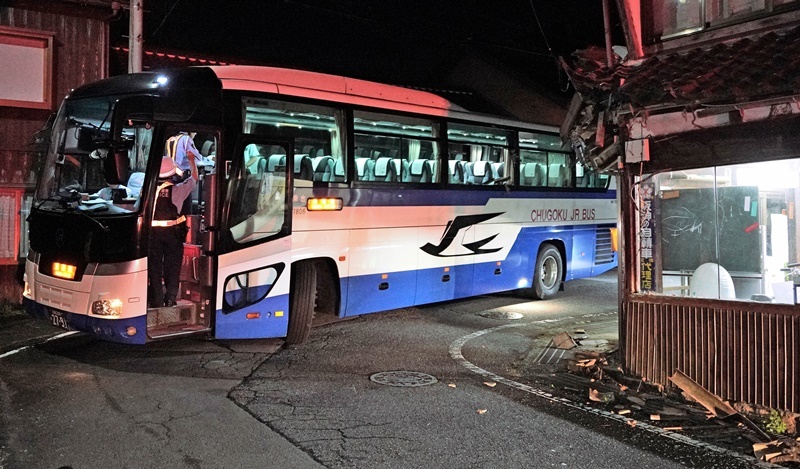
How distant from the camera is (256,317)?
27.1 feet

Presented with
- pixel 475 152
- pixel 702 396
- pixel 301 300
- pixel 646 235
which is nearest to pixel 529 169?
pixel 475 152

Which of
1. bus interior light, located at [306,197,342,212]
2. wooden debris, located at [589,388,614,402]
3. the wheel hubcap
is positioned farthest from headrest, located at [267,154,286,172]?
the wheel hubcap

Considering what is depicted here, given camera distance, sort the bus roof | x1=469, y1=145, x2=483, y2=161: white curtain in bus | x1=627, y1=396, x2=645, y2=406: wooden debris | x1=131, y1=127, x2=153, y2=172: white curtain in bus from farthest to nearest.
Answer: x1=469, y1=145, x2=483, y2=161: white curtain in bus, the bus roof, x1=131, y1=127, x2=153, y2=172: white curtain in bus, x1=627, y1=396, x2=645, y2=406: wooden debris

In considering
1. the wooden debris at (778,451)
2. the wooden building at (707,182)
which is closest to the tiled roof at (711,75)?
the wooden building at (707,182)

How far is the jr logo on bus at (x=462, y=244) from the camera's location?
35.8 ft

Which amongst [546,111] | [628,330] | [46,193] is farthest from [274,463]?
[546,111]

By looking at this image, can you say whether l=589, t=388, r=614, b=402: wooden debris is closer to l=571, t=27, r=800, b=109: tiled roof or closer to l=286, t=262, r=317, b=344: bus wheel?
l=571, t=27, r=800, b=109: tiled roof

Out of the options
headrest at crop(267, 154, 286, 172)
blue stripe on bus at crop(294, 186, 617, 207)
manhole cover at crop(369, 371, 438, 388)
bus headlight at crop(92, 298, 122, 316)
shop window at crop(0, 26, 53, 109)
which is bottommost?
manhole cover at crop(369, 371, 438, 388)

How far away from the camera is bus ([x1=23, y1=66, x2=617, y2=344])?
7.18 m

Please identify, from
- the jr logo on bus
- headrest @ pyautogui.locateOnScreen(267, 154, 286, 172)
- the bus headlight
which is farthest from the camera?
the jr logo on bus

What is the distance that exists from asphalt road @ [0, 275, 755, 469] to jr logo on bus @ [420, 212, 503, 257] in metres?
1.75

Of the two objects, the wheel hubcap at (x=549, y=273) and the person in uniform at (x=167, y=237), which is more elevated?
the person in uniform at (x=167, y=237)

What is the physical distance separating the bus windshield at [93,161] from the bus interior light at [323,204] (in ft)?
7.54

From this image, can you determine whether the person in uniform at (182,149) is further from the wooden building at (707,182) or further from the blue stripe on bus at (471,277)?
the wooden building at (707,182)
